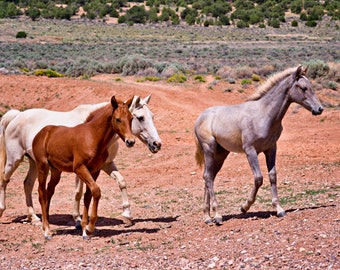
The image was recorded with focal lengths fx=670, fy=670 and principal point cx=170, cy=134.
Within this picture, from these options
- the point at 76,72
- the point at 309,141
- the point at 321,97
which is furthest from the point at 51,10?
the point at 309,141

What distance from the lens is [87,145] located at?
30.0 ft

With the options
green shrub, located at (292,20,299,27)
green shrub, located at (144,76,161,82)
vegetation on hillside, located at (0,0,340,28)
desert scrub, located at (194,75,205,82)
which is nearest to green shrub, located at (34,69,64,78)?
green shrub, located at (144,76,161,82)

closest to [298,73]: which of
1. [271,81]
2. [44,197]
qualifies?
[271,81]

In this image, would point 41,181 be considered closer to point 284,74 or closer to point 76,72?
point 284,74

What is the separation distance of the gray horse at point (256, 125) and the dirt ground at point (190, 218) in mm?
612

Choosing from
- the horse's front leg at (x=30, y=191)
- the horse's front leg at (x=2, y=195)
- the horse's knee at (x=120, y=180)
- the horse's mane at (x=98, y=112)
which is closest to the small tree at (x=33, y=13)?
the horse's front leg at (x=30, y=191)

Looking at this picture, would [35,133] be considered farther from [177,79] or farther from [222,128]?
[177,79]

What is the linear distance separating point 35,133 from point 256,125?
3.67 meters

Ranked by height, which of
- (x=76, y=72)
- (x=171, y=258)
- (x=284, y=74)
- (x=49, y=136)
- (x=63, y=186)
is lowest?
(x=76, y=72)

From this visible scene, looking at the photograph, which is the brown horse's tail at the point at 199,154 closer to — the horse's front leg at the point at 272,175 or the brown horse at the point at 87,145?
the horse's front leg at the point at 272,175

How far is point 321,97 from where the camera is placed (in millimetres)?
27609

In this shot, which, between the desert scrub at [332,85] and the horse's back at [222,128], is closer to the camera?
the horse's back at [222,128]

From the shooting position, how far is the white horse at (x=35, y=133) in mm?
9656

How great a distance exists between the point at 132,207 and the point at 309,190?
10.3 feet
